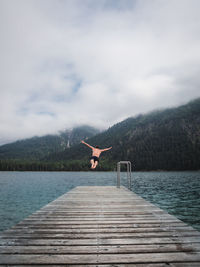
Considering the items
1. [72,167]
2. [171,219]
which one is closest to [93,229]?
[171,219]

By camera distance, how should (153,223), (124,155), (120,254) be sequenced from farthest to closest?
1. (124,155)
2. (153,223)
3. (120,254)

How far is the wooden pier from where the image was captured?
321 centimetres

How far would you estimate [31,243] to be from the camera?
12.8 ft

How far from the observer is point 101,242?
4.03 m

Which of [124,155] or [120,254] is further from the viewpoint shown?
[124,155]

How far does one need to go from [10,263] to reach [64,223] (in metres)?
2.46

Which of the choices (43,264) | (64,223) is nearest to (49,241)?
(43,264)

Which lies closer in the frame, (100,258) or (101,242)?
(100,258)

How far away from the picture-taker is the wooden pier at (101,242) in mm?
3205

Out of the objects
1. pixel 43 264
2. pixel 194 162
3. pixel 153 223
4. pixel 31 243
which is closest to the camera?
pixel 43 264

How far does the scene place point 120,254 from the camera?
3.46m

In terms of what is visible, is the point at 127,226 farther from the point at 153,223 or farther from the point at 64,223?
the point at 64,223

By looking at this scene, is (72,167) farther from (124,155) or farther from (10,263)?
(10,263)

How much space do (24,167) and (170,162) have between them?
114 meters
